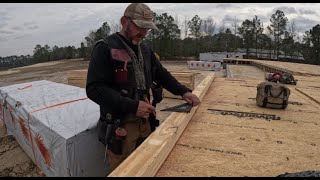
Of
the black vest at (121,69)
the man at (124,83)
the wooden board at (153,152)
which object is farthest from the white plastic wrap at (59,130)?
the wooden board at (153,152)

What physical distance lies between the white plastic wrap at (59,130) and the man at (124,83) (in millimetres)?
967

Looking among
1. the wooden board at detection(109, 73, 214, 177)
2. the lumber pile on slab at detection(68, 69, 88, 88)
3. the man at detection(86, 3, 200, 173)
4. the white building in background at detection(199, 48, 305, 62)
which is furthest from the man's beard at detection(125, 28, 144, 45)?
the white building in background at detection(199, 48, 305, 62)

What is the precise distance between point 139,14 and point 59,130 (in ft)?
6.95

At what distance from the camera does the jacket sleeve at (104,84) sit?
2377mm

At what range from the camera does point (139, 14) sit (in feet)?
8.13

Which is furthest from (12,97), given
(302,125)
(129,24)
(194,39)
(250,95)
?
(194,39)

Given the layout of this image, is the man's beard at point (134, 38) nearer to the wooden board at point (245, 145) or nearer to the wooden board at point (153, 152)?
the wooden board at point (153, 152)

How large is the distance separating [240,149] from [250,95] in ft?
8.40

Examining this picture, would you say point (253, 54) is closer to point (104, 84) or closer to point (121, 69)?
point (121, 69)

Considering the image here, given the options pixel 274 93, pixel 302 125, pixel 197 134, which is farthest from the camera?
pixel 274 93

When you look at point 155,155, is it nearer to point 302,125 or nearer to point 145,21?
point 145,21

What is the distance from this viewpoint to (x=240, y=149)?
93.4 inches

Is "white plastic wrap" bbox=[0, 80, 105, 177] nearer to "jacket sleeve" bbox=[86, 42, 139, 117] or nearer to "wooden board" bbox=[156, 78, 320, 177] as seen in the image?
"jacket sleeve" bbox=[86, 42, 139, 117]

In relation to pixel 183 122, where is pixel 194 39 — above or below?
above
